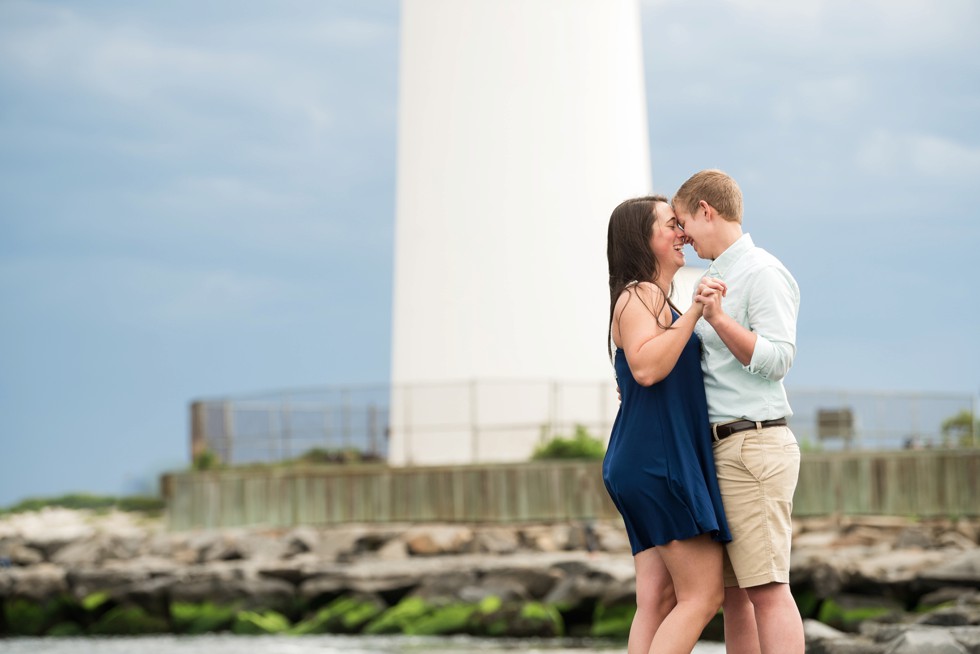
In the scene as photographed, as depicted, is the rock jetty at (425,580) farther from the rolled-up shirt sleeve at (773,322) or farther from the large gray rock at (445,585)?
the rolled-up shirt sleeve at (773,322)

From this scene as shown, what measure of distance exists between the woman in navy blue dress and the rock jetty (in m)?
5.25

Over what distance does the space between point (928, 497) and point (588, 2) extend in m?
7.46

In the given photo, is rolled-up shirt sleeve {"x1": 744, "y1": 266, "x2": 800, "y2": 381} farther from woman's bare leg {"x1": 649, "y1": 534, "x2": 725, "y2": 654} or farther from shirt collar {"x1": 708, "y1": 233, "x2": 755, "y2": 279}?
woman's bare leg {"x1": 649, "y1": 534, "x2": 725, "y2": 654}

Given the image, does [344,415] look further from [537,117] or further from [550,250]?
[537,117]

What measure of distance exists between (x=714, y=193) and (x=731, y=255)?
189 mm

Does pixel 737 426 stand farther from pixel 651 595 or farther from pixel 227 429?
pixel 227 429

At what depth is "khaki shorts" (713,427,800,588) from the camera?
3.84 metres

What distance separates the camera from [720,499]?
388 cm

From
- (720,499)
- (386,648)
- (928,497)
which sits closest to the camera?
(720,499)

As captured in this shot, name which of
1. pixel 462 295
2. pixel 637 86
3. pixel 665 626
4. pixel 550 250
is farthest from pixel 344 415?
pixel 665 626

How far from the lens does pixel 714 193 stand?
3.99m

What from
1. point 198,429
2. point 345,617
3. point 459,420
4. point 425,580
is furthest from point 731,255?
point 198,429

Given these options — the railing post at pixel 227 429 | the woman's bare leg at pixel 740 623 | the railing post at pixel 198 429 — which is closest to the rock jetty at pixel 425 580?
the railing post at pixel 227 429

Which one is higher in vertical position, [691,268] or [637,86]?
[637,86]
